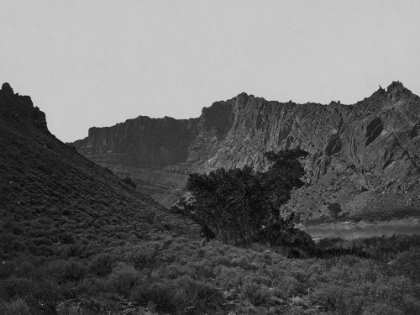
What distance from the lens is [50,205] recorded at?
87.1 feet

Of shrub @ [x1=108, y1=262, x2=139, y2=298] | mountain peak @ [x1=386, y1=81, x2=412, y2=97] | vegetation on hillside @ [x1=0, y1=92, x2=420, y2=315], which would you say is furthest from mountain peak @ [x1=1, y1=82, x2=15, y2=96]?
mountain peak @ [x1=386, y1=81, x2=412, y2=97]

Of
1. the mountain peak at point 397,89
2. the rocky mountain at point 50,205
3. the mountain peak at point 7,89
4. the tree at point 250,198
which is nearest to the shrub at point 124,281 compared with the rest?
the rocky mountain at point 50,205

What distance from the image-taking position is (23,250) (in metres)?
15.5

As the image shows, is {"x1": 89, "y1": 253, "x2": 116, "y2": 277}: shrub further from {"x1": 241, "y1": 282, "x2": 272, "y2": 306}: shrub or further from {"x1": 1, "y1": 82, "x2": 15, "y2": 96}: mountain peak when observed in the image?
{"x1": 1, "y1": 82, "x2": 15, "y2": 96}: mountain peak

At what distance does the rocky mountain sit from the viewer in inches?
712

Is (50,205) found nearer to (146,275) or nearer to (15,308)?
(146,275)

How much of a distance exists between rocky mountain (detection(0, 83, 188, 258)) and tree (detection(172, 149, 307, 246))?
6.58 meters

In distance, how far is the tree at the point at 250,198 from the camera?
3139 cm

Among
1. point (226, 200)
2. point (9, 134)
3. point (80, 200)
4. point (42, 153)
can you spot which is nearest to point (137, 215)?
point (80, 200)

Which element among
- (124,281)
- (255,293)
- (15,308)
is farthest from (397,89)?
(15,308)

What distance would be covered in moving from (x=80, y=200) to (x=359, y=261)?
26.1 meters

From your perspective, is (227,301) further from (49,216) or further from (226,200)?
(226,200)

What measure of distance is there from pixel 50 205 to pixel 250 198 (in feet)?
59.4

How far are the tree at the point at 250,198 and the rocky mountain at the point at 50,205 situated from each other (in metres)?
6.58
